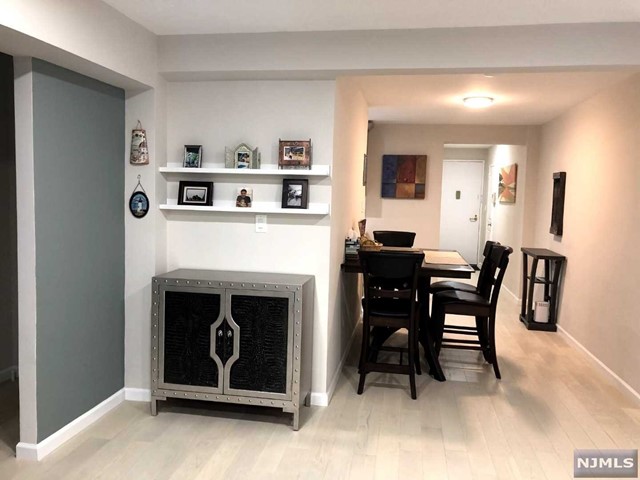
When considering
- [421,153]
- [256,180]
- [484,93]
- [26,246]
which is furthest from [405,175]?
[26,246]

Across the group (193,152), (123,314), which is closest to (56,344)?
(123,314)

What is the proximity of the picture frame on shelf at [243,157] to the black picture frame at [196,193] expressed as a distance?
8.1 inches

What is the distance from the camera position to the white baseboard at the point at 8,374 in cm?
358

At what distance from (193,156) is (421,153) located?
155 inches

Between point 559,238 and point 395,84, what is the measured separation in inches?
97.7

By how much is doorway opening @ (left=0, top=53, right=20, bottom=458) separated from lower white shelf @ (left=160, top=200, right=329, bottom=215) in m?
1.20

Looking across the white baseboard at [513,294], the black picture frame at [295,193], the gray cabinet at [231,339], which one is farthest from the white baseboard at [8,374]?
the white baseboard at [513,294]

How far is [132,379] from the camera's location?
3.35m

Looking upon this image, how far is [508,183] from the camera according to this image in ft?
23.9

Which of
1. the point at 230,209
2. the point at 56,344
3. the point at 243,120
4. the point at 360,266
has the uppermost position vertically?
the point at 243,120

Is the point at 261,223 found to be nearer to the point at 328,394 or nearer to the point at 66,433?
the point at 328,394

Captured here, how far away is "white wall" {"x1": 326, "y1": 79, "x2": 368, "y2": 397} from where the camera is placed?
11.1 feet

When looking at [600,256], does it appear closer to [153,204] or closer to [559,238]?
[559,238]

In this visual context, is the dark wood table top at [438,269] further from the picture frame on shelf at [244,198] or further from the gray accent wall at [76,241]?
the gray accent wall at [76,241]
